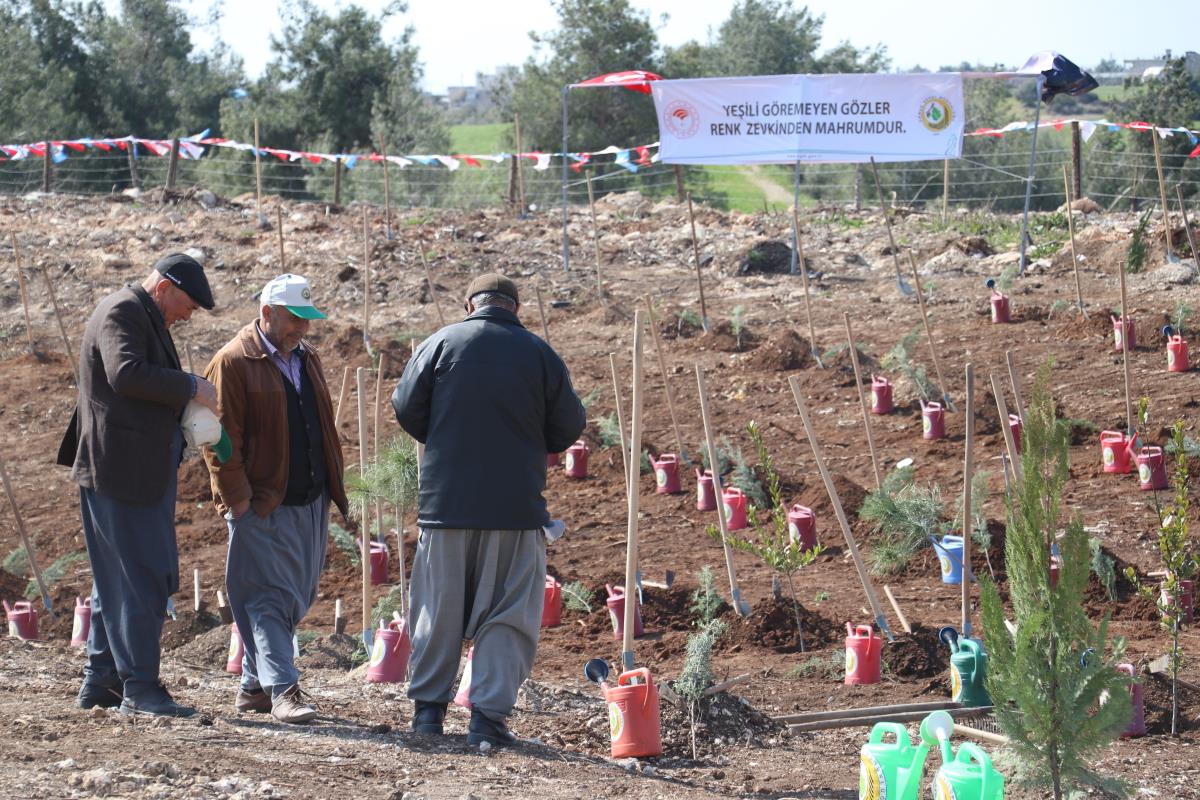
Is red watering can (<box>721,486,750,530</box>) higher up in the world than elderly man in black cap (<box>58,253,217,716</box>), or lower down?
lower down

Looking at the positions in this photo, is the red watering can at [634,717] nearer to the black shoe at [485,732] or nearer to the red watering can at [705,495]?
the black shoe at [485,732]

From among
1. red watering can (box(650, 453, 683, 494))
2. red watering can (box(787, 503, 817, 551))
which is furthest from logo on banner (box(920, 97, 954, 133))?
red watering can (box(787, 503, 817, 551))

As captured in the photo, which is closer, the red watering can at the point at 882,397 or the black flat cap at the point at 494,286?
the black flat cap at the point at 494,286

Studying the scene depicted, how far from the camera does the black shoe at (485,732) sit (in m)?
4.69

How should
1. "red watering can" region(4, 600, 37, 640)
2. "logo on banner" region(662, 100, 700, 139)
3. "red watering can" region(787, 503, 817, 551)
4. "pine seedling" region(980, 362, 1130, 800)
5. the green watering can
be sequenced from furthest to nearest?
1. "logo on banner" region(662, 100, 700, 139)
2. "red watering can" region(787, 503, 817, 551)
3. "red watering can" region(4, 600, 37, 640)
4. the green watering can
5. "pine seedling" region(980, 362, 1130, 800)

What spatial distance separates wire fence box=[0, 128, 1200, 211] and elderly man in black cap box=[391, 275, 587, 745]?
16.8 meters

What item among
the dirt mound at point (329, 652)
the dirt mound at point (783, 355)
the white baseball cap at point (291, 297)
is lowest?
the dirt mound at point (329, 652)

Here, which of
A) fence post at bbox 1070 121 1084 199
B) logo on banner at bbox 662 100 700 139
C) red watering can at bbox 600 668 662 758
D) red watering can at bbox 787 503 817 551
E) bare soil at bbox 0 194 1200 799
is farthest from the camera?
fence post at bbox 1070 121 1084 199

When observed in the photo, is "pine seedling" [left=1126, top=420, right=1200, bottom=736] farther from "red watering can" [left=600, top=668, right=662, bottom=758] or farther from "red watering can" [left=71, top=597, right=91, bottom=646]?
"red watering can" [left=71, top=597, right=91, bottom=646]

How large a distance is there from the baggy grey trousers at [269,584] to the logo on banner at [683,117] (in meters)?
11.6

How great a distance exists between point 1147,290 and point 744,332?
12.9 feet

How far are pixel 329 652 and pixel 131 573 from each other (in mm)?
1819

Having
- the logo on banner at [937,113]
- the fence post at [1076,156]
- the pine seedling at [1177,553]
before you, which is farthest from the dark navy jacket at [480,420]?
the fence post at [1076,156]

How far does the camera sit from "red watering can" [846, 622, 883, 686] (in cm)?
582
